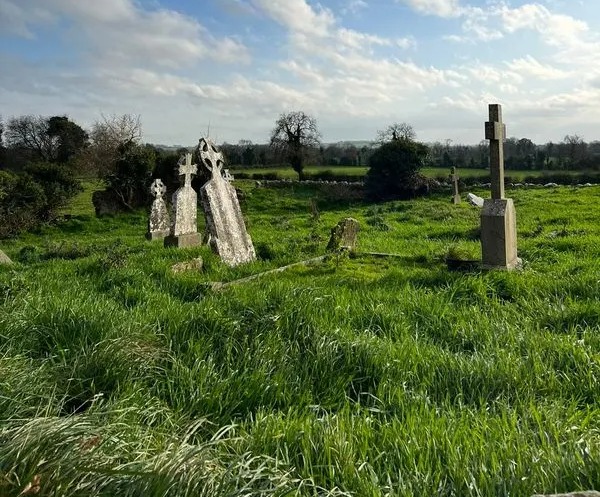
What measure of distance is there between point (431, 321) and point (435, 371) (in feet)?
4.57

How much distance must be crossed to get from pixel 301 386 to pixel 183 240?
905 cm

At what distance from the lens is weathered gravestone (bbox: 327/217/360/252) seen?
393 inches

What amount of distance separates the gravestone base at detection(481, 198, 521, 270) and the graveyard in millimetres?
353

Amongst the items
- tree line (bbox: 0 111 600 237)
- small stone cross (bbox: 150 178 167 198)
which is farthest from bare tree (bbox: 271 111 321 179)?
small stone cross (bbox: 150 178 167 198)

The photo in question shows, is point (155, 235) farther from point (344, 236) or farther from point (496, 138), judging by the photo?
point (496, 138)

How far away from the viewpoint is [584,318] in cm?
505

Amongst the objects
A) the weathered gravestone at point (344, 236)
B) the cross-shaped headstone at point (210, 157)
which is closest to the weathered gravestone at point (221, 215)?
the cross-shaped headstone at point (210, 157)

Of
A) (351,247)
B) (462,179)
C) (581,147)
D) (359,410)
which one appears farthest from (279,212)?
(581,147)

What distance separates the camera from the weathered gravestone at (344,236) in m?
9.99

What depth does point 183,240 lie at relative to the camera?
1209cm

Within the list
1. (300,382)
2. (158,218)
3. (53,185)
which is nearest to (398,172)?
(158,218)

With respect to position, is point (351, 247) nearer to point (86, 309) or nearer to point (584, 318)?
point (584, 318)

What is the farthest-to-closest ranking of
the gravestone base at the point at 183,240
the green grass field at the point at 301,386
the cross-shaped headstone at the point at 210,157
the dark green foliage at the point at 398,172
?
1. the dark green foliage at the point at 398,172
2. the gravestone base at the point at 183,240
3. the cross-shaped headstone at the point at 210,157
4. the green grass field at the point at 301,386

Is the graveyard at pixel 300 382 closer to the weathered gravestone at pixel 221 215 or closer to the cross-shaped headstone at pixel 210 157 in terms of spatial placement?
the weathered gravestone at pixel 221 215
